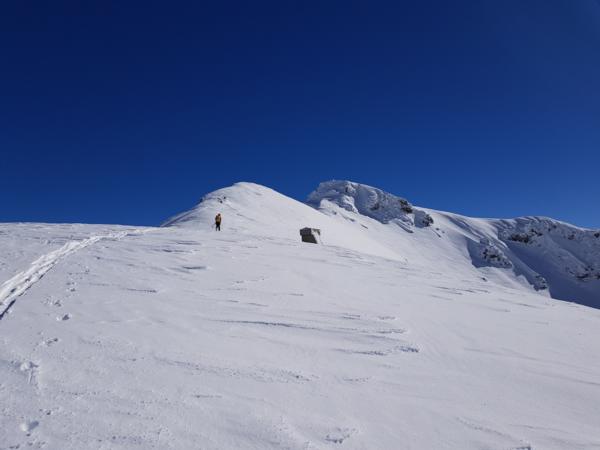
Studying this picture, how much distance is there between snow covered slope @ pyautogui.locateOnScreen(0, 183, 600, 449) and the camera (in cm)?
332

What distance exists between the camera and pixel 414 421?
3.58 m

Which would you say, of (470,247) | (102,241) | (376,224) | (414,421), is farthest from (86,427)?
(470,247)

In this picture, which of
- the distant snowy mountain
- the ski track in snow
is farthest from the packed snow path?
the distant snowy mountain

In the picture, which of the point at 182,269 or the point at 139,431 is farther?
the point at 182,269

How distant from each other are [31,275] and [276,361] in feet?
22.7

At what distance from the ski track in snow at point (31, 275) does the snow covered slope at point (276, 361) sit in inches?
2.4

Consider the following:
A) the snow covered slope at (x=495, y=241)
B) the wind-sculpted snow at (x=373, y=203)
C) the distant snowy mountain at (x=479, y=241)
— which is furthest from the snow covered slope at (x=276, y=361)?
the wind-sculpted snow at (x=373, y=203)

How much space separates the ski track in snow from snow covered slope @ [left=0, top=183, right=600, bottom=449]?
0.20ft

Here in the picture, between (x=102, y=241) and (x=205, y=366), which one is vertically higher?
(x=102, y=241)

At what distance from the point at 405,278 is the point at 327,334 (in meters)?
6.04

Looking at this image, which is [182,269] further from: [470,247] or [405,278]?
[470,247]

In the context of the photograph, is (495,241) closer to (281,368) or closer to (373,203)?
(373,203)

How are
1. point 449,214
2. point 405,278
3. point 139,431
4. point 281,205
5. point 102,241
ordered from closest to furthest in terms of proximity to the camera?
point 139,431
point 405,278
point 102,241
point 281,205
point 449,214

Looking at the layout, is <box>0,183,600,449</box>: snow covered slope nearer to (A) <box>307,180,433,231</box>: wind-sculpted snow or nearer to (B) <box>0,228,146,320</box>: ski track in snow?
(B) <box>0,228,146,320</box>: ski track in snow
